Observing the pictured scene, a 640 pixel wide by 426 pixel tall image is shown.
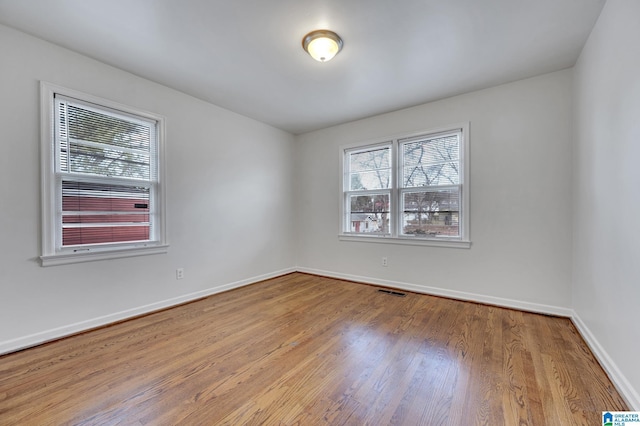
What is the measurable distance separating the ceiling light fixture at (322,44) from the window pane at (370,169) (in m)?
1.96

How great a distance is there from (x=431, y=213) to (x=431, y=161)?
71cm

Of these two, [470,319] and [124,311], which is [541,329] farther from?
[124,311]

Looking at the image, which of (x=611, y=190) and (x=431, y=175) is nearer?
(x=611, y=190)

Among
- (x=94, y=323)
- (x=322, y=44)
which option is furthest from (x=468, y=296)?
(x=94, y=323)

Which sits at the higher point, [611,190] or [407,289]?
[611,190]

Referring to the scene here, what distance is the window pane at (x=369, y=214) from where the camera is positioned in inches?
160

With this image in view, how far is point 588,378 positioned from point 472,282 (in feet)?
5.04

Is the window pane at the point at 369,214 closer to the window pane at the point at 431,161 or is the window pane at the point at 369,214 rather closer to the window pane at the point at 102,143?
the window pane at the point at 431,161

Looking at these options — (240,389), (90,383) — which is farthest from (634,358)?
(90,383)

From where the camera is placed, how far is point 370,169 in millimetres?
4199

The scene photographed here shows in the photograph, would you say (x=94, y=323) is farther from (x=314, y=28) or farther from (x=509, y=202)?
(x=509, y=202)

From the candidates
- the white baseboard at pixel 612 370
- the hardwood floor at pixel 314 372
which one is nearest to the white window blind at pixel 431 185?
the hardwood floor at pixel 314 372

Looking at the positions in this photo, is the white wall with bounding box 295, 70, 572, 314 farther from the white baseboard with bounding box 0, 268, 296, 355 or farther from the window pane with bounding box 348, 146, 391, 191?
the white baseboard with bounding box 0, 268, 296, 355

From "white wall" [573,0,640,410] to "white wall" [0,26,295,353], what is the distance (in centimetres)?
387
